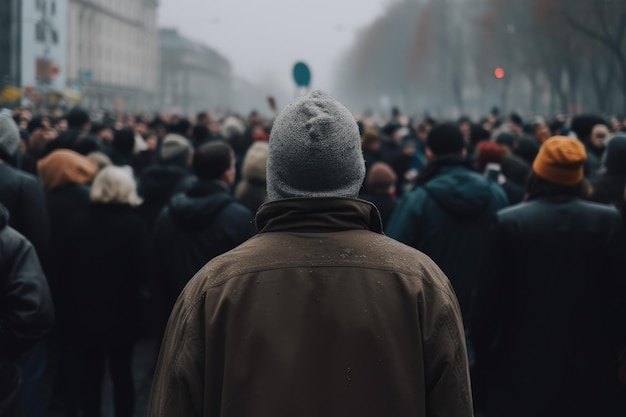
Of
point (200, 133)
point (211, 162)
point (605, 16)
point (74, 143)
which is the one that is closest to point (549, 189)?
point (211, 162)

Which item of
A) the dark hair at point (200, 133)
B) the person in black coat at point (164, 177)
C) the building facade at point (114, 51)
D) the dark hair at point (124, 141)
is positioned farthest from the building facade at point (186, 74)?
the person in black coat at point (164, 177)

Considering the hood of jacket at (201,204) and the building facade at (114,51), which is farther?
the building facade at (114,51)

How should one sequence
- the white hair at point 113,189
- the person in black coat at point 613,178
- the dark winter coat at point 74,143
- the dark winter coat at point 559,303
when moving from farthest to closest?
1. the dark winter coat at point 74,143
2. the person in black coat at point 613,178
3. the white hair at point 113,189
4. the dark winter coat at point 559,303

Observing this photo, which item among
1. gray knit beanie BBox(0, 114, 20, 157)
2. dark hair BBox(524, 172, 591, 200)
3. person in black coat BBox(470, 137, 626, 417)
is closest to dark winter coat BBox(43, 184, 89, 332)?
gray knit beanie BBox(0, 114, 20, 157)

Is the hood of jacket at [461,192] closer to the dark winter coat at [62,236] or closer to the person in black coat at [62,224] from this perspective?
the dark winter coat at [62,236]

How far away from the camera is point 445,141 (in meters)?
5.43

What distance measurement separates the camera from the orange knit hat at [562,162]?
4246 mm

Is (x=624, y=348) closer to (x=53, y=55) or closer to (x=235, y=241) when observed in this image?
(x=235, y=241)

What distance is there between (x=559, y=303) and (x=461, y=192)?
1175mm

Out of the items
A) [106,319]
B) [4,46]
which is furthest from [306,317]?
[4,46]

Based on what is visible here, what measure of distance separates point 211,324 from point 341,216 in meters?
0.39

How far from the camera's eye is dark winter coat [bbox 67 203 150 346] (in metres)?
5.40

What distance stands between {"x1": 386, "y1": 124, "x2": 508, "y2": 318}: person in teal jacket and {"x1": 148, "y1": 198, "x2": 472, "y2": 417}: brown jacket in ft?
10.1

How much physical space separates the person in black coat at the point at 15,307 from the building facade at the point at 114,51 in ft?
243
